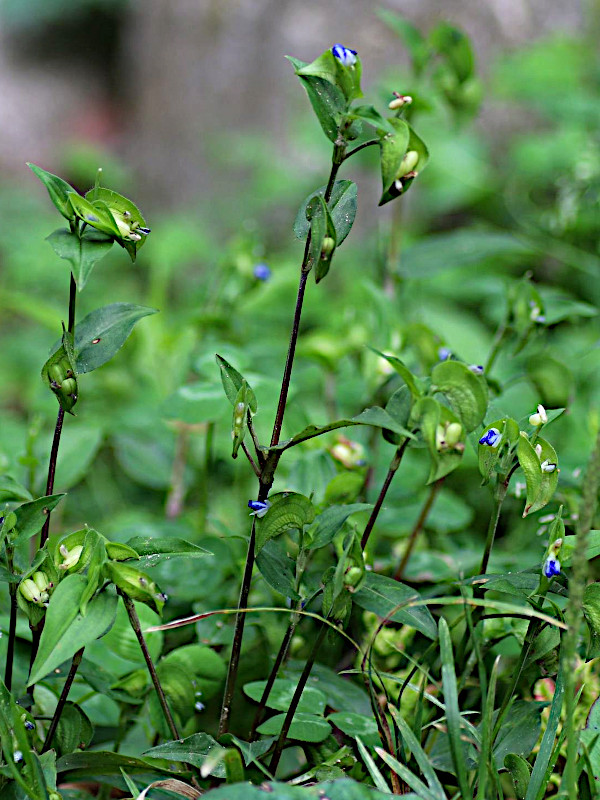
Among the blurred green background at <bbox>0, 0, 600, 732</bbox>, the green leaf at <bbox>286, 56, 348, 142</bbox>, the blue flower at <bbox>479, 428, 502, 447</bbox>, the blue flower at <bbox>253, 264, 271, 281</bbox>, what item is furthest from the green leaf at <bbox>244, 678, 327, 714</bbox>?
the blue flower at <bbox>253, 264, 271, 281</bbox>

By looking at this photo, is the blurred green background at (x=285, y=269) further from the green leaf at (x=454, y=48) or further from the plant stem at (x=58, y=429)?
the plant stem at (x=58, y=429)

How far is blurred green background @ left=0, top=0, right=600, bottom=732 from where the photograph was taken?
4.27ft

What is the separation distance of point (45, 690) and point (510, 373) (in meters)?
0.85

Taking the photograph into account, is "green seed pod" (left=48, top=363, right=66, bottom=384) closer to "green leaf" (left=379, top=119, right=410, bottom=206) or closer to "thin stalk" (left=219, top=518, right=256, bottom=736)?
"thin stalk" (left=219, top=518, right=256, bottom=736)

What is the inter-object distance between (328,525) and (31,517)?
0.30m

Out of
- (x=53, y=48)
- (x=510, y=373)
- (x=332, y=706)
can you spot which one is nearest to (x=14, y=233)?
(x=510, y=373)

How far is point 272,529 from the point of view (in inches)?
30.8

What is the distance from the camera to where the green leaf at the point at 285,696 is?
2.89 feet

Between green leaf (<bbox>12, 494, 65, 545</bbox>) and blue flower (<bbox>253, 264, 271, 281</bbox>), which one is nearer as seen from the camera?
green leaf (<bbox>12, 494, 65, 545</bbox>)

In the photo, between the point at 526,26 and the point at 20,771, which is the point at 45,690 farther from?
the point at 526,26

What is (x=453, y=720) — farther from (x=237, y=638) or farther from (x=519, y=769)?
(x=237, y=638)

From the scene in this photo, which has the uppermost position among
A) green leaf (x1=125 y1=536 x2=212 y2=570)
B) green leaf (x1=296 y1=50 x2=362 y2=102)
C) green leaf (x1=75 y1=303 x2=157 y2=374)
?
green leaf (x1=296 y1=50 x2=362 y2=102)

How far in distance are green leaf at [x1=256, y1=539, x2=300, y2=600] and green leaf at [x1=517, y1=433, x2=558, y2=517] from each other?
244 mm

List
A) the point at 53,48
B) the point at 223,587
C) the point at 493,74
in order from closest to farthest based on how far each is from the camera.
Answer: the point at 223,587, the point at 493,74, the point at 53,48
